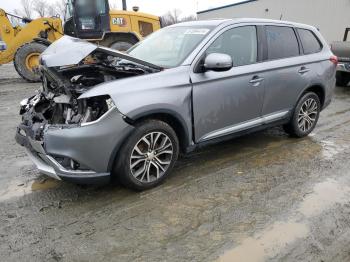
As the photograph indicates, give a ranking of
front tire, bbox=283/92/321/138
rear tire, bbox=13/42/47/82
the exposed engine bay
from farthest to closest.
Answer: rear tire, bbox=13/42/47/82
front tire, bbox=283/92/321/138
the exposed engine bay

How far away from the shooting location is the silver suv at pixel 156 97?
3.53 m

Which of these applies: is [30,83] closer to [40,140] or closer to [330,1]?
[40,140]

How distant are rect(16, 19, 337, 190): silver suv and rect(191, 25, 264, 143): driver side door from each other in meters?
0.01

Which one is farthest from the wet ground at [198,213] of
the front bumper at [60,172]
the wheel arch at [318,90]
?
the wheel arch at [318,90]

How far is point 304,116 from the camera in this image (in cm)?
571

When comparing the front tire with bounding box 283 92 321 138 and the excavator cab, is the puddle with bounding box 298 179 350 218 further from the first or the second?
the excavator cab

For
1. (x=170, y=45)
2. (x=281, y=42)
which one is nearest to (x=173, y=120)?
(x=170, y=45)

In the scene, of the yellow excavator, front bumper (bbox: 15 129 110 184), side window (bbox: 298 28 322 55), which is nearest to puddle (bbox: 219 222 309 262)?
front bumper (bbox: 15 129 110 184)

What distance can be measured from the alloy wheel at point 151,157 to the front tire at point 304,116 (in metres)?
2.39

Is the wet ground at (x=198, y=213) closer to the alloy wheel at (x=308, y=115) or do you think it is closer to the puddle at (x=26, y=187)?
the puddle at (x=26, y=187)

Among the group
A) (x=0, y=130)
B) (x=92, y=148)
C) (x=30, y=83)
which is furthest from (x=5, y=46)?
(x=92, y=148)

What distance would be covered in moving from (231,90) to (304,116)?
6.09ft

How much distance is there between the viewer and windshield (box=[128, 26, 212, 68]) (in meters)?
4.31

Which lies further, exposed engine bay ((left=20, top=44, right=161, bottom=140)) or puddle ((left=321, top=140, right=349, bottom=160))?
puddle ((left=321, top=140, right=349, bottom=160))
